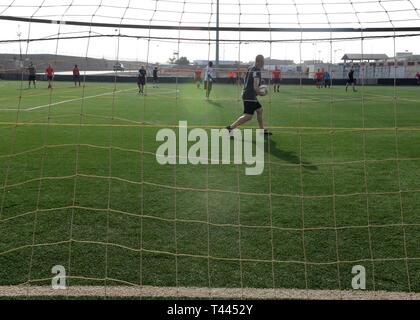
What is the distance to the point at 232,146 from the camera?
9172 millimetres

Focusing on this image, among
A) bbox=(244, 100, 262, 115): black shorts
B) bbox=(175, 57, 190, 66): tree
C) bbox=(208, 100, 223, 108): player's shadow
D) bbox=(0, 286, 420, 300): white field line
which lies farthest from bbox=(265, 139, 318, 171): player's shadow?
bbox=(208, 100, 223, 108): player's shadow

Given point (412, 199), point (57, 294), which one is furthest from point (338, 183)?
point (57, 294)

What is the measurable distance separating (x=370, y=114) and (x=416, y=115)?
1508 millimetres

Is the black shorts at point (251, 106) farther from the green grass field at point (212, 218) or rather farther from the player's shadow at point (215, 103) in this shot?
the player's shadow at point (215, 103)

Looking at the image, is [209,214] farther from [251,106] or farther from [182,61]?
[251,106]

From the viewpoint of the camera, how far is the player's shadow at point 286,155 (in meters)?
7.30

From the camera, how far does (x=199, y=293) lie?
11.6 feet

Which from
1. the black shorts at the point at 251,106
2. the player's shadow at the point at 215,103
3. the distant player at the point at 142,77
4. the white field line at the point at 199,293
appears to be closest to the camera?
the white field line at the point at 199,293

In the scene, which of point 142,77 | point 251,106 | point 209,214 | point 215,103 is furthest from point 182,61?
point 215,103

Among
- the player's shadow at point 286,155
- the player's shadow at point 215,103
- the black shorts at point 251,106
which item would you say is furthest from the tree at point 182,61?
the player's shadow at point 215,103

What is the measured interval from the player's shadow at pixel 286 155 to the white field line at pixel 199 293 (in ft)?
12.1

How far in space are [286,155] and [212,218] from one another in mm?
3451

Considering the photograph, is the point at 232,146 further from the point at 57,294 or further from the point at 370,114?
the point at 370,114

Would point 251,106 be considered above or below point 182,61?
below
